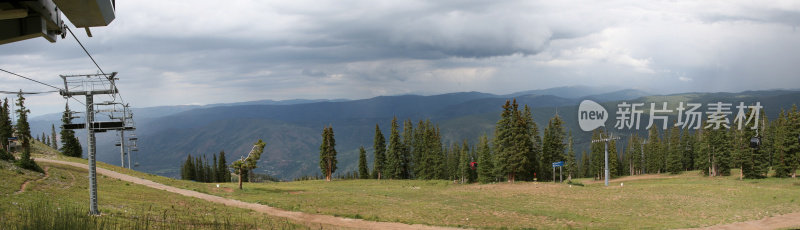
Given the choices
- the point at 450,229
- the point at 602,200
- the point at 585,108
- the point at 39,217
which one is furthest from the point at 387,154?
the point at 39,217

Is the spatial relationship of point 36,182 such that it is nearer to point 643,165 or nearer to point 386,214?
point 386,214

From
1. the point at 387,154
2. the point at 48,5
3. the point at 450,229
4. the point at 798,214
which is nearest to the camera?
the point at 48,5

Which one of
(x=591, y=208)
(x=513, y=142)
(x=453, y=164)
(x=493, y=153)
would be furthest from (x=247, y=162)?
(x=453, y=164)

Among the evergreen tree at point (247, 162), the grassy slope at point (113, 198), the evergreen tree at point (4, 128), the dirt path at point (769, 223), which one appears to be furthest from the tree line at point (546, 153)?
the evergreen tree at point (4, 128)

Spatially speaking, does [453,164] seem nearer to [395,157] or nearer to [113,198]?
[395,157]

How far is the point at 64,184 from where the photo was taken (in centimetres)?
2803

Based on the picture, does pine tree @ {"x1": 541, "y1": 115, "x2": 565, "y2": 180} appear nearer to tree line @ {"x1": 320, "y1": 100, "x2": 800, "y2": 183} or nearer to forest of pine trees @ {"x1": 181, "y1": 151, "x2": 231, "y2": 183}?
tree line @ {"x1": 320, "y1": 100, "x2": 800, "y2": 183}

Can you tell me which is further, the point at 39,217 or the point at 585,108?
the point at 585,108

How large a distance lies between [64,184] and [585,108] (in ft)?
167

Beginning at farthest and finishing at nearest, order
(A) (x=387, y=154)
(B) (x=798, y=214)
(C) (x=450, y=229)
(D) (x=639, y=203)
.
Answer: (A) (x=387, y=154), (D) (x=639, y=203), (B) (x=798, y=214), (C) (x=450, y=229)

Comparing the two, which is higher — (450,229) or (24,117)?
(24,117)

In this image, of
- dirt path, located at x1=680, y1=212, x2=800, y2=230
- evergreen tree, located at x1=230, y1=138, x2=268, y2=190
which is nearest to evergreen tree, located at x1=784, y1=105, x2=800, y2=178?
dirt path, located at x1=680, y1=212, x2=800, y2=230

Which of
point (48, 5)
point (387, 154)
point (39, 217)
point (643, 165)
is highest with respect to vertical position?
point (48, 5)

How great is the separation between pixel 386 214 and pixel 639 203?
64.1 ft
